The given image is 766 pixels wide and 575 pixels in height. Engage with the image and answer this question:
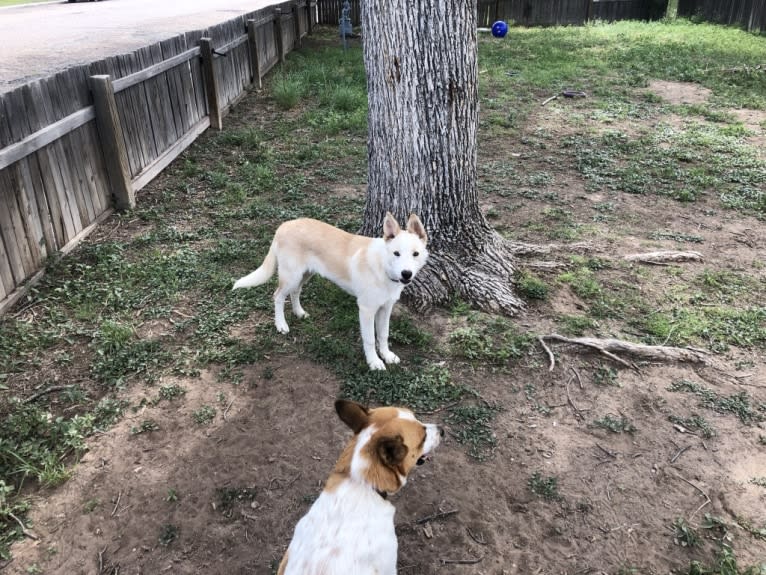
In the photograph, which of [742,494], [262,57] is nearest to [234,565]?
[742,494]

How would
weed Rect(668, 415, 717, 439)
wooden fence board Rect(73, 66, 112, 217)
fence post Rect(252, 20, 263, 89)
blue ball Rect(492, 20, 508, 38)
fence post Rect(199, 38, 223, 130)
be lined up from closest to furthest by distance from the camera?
weed Rect(668, 415, 717, 439) < wooden fence board Rect(73, 66, 112, 217) < fence post Rect(199, 38, 223, 130) < fence post Rect(252, 20, 263, 89) < blue ball Rect(492, 20, 508, 38)

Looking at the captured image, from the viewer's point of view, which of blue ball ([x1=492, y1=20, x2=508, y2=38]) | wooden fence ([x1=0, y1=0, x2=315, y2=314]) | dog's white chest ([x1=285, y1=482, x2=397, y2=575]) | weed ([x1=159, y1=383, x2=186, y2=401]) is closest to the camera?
dog's white chest ([x1=285, y1=482, x2=397, y2=575])

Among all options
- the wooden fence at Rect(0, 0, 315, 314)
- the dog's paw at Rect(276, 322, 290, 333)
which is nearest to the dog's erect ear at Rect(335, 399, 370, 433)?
the dog's paw at Rect(276, 322, 290, 333)

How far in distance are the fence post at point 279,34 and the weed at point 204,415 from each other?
1338cm

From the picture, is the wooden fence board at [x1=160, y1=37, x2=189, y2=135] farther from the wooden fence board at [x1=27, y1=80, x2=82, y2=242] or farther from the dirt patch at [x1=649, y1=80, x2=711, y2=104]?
the dirt patch at [x1=649, y1=80, x2=711, y2=104]

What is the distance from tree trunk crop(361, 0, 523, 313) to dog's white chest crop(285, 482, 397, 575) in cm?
262

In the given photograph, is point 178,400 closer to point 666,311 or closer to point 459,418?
point 459,418

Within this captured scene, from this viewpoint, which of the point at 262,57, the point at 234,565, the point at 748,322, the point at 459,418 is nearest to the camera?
the point at 234,565

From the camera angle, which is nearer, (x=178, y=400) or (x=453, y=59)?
(x=178, y=400)

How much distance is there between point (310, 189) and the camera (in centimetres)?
759

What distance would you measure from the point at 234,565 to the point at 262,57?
12.9 meters

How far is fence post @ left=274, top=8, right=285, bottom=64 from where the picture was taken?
14.7 m

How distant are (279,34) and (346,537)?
15.2 m

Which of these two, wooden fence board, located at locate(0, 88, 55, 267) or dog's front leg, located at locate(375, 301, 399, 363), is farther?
wooden fence board, located at locate(0, 88, 55, 267)
